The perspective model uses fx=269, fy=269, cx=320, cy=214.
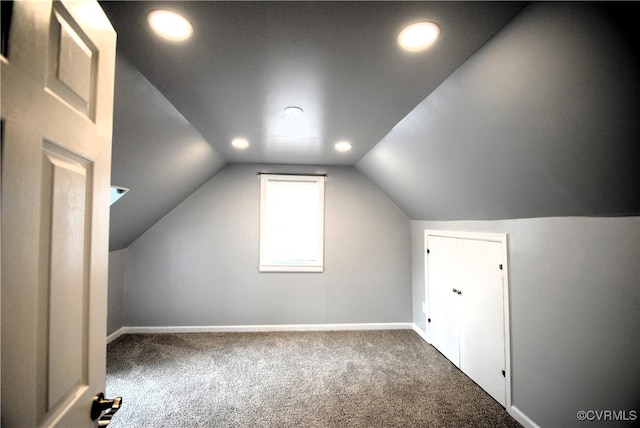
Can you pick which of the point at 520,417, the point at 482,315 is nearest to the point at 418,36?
the point at 482,315

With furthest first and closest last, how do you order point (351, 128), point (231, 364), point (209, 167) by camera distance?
point (209, 167)
point (231, 364)
point (351, 128)

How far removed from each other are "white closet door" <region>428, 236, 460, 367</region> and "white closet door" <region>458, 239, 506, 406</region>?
114 millimetres

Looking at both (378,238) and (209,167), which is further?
(378,238)

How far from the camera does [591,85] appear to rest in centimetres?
104

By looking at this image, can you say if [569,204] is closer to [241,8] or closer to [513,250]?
[513,250]

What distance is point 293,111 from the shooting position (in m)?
1.90

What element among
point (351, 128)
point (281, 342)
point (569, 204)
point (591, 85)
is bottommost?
point (281, 342)

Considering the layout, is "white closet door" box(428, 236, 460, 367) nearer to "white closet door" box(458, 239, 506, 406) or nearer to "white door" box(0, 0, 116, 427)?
"white closet door" box(458, 239, 506, 406)

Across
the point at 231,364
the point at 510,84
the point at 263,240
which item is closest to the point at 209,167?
the point at 263,240

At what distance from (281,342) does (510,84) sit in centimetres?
317

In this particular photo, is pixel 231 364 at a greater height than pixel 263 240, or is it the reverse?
pixel 263 240

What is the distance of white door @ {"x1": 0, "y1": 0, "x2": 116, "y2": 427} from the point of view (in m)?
0.48

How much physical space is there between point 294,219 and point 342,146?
1.35 m

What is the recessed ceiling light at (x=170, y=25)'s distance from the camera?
1.04 meters
